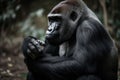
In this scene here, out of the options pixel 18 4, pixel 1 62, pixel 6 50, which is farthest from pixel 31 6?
pixel 1 62

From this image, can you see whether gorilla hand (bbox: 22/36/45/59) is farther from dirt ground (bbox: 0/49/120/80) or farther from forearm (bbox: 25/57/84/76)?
dirt ground (bbox: 0/49/120/80)

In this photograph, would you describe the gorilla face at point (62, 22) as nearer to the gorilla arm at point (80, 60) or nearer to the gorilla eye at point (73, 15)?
the gorilla eye at point (73, 15)

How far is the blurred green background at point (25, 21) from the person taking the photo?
820 cm

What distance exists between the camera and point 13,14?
9055mm

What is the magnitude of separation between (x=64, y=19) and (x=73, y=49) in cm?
42

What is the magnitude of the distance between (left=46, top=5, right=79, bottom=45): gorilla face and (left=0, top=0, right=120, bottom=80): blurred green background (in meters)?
2.90

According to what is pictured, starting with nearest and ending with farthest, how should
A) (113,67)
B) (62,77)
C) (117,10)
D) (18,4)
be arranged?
(62,77) → (113,67) → (117,10) → (18,4)

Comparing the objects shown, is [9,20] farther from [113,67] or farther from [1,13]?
[113,67]

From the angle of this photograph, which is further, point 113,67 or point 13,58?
point 13,58

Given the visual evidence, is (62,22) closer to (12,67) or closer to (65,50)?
(65,50)

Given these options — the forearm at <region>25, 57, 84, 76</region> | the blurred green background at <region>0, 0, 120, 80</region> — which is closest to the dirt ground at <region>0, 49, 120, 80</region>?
the blurred green background at <region>0, 0, 120, 80</region>

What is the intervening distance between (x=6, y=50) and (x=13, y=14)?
979mm

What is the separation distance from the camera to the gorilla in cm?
445

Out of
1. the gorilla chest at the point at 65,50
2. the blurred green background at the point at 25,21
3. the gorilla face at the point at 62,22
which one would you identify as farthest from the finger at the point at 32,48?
the blurred green background at the point at 25,21
